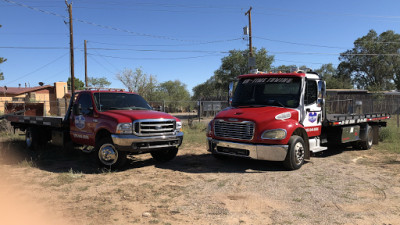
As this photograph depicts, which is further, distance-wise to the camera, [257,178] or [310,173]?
[310,173]

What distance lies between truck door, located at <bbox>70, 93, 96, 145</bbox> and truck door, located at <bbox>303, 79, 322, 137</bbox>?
17.4ft

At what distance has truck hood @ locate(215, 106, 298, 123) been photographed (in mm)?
6734

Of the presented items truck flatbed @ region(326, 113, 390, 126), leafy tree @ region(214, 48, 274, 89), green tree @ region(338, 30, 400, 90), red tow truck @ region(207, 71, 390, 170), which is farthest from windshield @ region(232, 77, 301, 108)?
green tree @ region(338, 30, 400, 90)

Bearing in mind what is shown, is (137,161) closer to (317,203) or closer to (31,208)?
(31,208)

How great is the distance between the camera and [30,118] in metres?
9.63

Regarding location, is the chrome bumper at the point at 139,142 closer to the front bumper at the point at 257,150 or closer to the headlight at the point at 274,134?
the front bumper at the point at 257,150

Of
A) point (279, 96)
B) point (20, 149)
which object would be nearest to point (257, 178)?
point (279, 96)

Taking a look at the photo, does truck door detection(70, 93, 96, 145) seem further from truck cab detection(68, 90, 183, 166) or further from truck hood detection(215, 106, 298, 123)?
truck hood detection(215, 106, 298, 123)

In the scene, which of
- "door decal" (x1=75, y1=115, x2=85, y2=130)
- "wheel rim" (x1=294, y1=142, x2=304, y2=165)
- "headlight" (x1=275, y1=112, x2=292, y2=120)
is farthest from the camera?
"door decal" (x1=75, y1=115, x2=85, y2=130)

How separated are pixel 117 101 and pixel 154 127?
5.12 ft

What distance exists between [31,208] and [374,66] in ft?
189

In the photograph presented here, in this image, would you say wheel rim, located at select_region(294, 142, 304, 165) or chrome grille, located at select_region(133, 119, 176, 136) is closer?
chrome grille, located at select_region(133, 119, 176, 136)

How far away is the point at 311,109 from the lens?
24.8 feet

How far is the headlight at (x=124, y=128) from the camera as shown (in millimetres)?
6602
